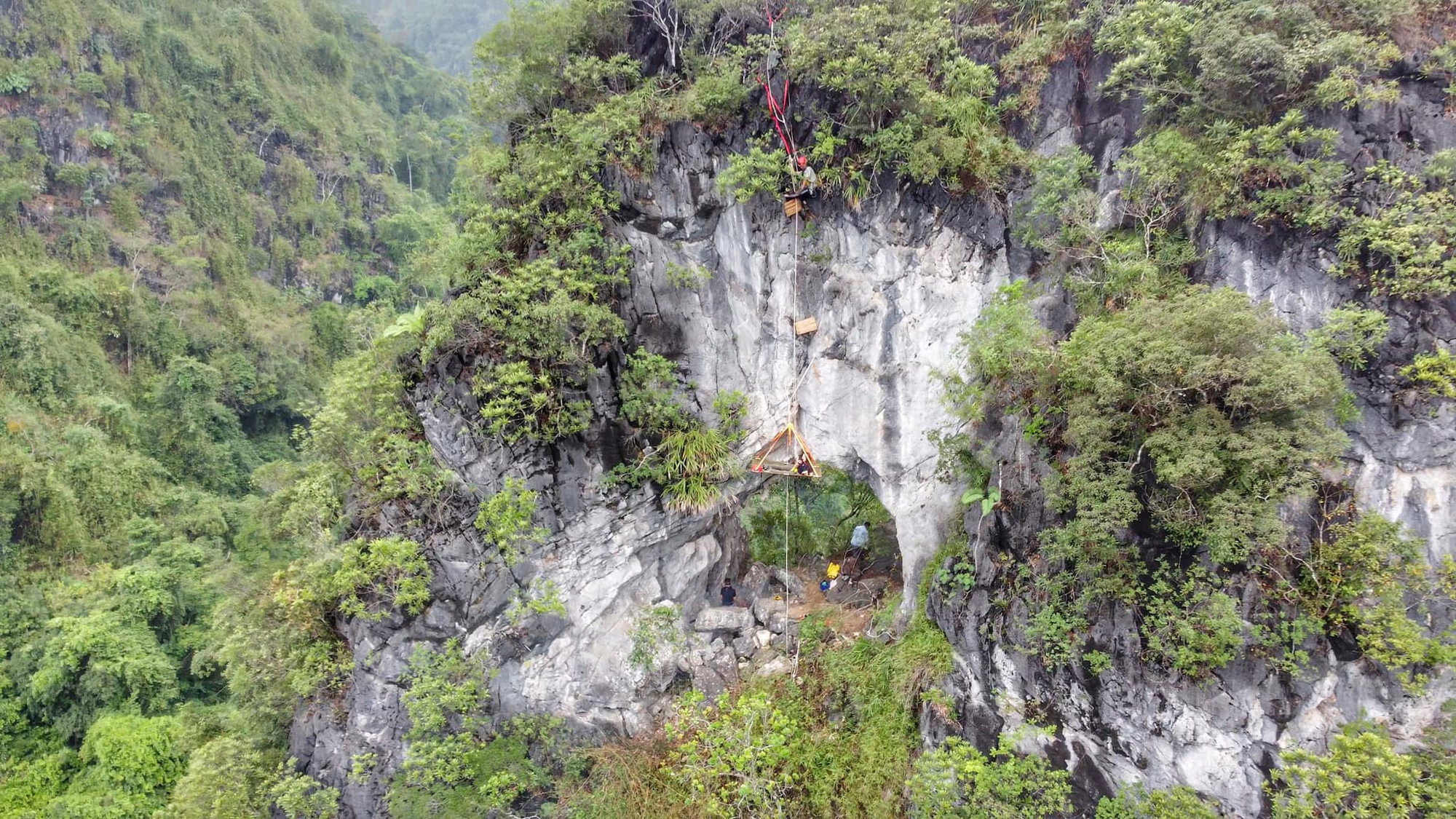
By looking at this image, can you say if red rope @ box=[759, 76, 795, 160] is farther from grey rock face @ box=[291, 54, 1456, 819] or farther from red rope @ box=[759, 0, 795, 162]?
grey rock face @ box=[291, 54, 1456, 819]

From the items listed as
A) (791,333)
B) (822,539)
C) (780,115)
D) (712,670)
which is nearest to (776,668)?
(712,670)

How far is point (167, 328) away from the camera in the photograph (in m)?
26.4

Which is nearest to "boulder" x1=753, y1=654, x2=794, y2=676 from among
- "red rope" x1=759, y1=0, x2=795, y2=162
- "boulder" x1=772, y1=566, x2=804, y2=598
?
"boulder" x1=772, y1=566, x2=804, y2=598

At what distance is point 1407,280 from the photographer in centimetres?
646

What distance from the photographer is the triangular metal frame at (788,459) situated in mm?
10734

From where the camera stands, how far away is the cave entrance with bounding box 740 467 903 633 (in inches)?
458

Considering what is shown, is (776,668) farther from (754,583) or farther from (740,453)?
(740,453)

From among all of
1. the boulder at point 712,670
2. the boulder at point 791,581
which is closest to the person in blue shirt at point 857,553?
the boulder at point 791,581

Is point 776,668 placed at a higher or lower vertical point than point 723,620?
lower

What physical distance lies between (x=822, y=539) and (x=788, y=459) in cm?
184

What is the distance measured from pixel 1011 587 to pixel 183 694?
67.1ft

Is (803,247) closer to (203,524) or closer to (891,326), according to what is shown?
(891,326)

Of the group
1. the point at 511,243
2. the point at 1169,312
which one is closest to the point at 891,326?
the point at 1169,312

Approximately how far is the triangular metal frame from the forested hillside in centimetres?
673
